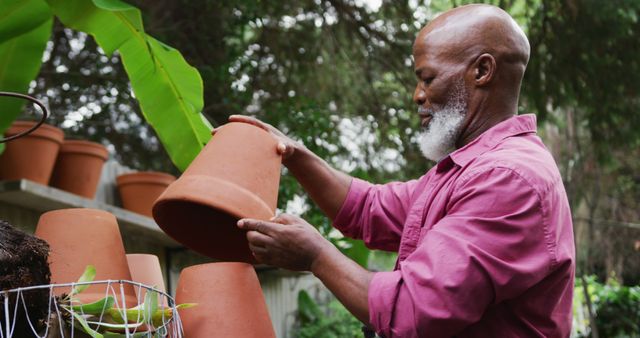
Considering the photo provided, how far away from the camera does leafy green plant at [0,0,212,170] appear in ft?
10.5

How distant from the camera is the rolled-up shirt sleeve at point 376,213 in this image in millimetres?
2578

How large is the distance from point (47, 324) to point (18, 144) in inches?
129

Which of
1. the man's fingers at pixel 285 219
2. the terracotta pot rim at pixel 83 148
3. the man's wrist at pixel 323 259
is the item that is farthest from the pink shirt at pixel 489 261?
the terracotta pot rim at pixel 83 148

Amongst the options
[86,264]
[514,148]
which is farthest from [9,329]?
[514,148]

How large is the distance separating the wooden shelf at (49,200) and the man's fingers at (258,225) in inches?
111

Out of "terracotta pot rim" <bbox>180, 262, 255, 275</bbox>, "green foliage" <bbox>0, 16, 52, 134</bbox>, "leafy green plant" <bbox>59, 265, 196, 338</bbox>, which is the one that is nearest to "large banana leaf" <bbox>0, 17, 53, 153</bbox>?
"green foliage" <bbox>0, 16, 52, 134</bbox>

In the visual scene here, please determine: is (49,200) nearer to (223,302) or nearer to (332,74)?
(332,74)

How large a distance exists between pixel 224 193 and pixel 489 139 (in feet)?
2.08

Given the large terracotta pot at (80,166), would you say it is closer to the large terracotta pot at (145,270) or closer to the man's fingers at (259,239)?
the large terracotta pot at (145,270)

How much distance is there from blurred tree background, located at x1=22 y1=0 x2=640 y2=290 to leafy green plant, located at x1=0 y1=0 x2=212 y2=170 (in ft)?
8.14

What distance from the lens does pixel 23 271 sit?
1694mm

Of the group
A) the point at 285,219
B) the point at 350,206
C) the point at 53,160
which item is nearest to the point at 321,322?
the point at 53,160

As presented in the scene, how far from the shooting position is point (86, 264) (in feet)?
6.69

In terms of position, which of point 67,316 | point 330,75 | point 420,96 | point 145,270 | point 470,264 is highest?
point 420,96
